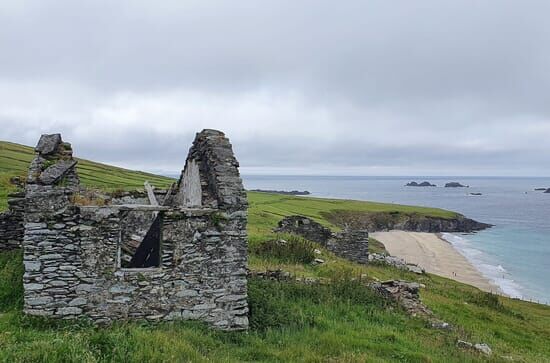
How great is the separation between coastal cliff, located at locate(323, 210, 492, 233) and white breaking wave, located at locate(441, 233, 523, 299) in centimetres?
1084

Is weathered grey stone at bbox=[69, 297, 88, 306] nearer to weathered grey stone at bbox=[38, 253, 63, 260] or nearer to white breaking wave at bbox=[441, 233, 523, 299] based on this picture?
weathered grey stone at bbox=[38, 253, 63, 260]

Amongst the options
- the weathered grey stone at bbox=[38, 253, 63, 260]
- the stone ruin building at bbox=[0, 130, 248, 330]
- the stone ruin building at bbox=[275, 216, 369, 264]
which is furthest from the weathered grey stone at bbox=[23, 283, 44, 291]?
the stone ruin building at bbox=[275, 216, 369, 264]

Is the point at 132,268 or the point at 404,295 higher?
the point at 132,268

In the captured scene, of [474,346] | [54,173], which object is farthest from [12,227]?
[474,346]

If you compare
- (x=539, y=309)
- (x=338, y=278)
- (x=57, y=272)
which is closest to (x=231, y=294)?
(x=57, y=272)

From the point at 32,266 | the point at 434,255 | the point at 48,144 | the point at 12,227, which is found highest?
the point at 48,144

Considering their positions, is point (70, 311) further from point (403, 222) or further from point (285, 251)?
point (403, 222)

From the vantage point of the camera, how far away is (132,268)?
450 inches

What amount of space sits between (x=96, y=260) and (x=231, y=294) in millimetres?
3247

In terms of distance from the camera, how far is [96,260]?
10625mm

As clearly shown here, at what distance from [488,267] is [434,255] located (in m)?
7.08

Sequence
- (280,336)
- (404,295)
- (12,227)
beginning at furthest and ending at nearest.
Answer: (404,295) → (12,227) → (280,336)

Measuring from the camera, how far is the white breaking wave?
44872mm

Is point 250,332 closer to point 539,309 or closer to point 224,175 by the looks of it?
point 224,175
